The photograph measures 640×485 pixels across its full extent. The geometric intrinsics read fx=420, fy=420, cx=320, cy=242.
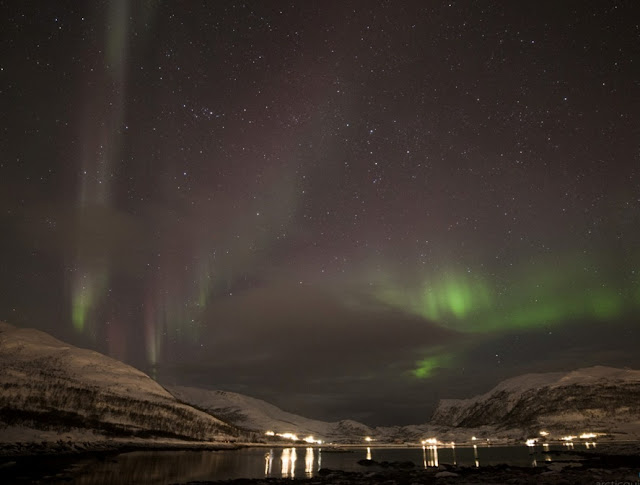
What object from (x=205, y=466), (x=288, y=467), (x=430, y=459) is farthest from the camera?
(x=430, y=459)

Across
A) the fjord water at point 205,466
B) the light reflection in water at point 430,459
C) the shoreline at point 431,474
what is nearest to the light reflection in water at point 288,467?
the fjord water at point 205,466

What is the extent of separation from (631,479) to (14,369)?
705 feet

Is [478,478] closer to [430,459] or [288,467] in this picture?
[288,467]

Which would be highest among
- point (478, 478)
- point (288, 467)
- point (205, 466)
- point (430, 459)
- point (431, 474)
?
point (478, 478)

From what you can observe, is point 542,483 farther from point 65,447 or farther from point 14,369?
point 14,369

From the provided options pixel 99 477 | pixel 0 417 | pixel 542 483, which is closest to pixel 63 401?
pixel 0 417

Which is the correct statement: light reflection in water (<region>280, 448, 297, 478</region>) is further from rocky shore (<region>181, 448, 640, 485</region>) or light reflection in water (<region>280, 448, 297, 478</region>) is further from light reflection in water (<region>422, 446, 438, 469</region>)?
light reflection in water (<region>422, 446, 438, 469</region>)

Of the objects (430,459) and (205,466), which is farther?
(430,459)

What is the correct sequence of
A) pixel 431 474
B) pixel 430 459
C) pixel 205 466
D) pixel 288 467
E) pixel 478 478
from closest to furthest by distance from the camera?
pixel 478 478, pixel 431 474, pixel 205 466, pixel 288 467, pixel 430 459

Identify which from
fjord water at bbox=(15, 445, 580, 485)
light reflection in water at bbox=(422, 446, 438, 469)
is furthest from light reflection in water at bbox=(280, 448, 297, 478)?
light reflection in water at bbox=(422, 446, 438, 469)

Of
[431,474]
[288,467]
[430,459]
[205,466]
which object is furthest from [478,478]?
[430,459]

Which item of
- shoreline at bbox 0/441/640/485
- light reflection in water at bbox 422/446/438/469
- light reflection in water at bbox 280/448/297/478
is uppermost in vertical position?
shoreline at bbox 0/441/640/485

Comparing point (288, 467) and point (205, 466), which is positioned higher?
point (205, 466)

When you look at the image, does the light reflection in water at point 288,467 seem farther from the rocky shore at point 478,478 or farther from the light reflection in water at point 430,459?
the light reflection in water at point 430,459
